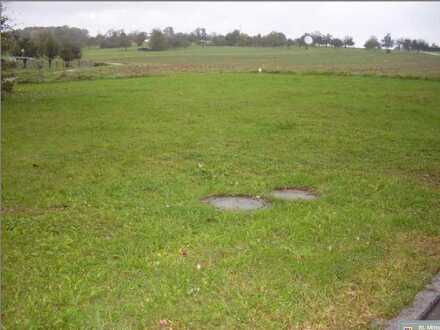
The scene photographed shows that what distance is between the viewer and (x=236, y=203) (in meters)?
7.16

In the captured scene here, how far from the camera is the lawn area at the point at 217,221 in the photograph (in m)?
4.41

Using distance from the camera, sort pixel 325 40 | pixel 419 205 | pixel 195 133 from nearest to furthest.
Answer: pixel 419 205 → pixel 325 40 → pixel 195 133

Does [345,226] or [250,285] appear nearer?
[250,285]

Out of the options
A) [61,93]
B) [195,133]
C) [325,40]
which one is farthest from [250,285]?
[61,93]

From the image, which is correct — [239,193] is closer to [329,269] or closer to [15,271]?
[329,269]

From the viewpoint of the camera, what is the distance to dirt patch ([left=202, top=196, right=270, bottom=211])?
6.96 meters

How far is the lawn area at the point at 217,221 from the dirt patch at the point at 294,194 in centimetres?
21

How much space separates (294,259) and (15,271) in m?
2.89

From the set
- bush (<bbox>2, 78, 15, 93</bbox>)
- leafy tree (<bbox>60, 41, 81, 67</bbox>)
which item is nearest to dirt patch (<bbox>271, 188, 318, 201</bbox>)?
leafy tree (<bbox>60, 41, 81, 67</bbox>)

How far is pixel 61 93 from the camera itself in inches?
845

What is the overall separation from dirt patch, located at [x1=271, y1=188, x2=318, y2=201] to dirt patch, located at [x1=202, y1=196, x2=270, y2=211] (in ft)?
1.16

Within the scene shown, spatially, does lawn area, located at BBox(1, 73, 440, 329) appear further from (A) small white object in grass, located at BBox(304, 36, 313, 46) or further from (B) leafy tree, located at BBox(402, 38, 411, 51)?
(A) small white object in grass, located at BBox(304, 36, 313, 46)

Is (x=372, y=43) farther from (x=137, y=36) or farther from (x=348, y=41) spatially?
(x=137, y=36)

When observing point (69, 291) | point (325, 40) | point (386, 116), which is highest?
point (325, 40)
